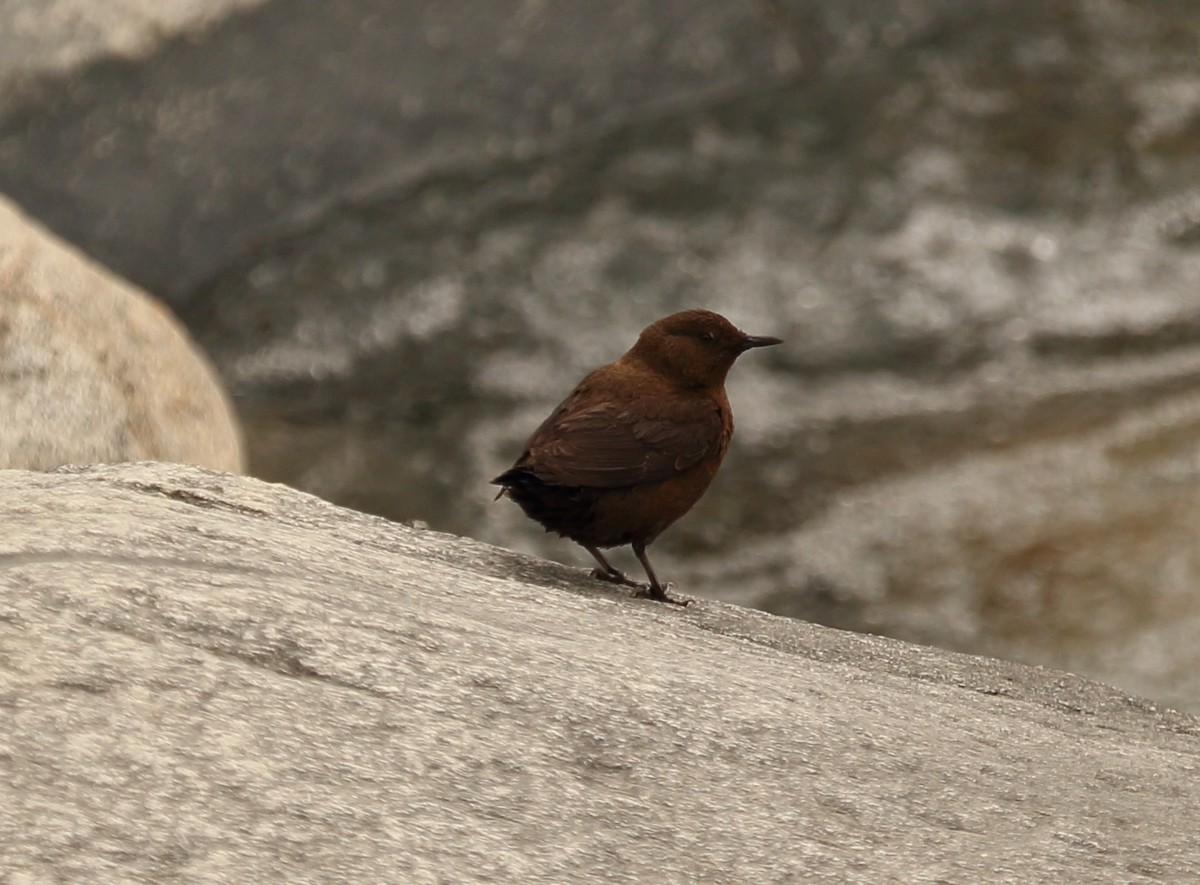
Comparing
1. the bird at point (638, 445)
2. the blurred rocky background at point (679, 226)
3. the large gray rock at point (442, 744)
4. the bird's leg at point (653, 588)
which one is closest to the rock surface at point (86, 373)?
the large gray rock at point (442, 744)

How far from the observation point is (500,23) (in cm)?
1272

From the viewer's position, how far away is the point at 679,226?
487 inches

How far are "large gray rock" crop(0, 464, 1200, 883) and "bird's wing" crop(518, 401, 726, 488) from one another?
1.73ft

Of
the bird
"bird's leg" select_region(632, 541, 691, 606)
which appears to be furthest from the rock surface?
"bird's leg" select_region(632, 541, 691, 606)

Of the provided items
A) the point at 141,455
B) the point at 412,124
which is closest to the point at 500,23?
the point at 412,124

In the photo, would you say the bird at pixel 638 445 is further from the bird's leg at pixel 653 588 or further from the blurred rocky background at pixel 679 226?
the blurred rocky background at pixel 679 226

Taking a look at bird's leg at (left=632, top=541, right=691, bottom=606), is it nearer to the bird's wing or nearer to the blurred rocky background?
the bird's wing

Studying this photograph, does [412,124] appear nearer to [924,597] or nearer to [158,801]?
[924,597]

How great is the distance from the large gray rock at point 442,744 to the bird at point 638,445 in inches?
21.4

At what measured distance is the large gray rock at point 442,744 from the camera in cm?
286

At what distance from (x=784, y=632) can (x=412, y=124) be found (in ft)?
27.3

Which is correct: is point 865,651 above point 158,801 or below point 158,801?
above

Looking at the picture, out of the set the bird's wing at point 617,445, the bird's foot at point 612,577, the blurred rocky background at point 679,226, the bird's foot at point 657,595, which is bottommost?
the bird's foot at point 657,595

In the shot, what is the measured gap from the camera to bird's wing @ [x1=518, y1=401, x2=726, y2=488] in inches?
193
